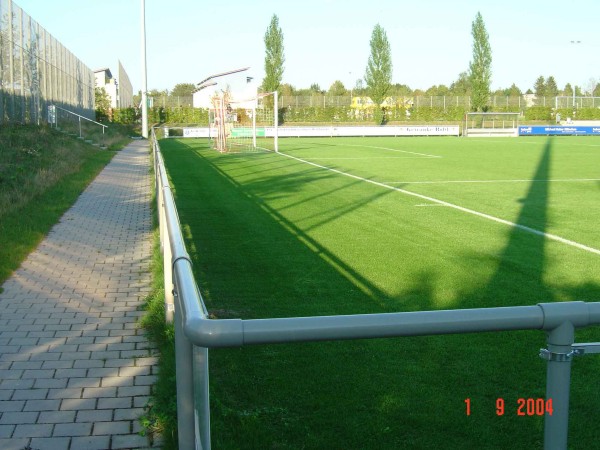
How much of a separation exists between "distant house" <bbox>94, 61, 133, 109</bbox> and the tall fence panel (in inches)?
1244

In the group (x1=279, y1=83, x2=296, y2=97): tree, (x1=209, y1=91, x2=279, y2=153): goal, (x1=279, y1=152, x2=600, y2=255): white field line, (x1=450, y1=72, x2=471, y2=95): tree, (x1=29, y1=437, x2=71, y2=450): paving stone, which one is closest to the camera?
(x1=29, y1=437, x2=71, y2=450): paving stone

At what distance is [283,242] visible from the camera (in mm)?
10883

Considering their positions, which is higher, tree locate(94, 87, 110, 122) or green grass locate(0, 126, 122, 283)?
tree locate(94, 87, 110, 122)

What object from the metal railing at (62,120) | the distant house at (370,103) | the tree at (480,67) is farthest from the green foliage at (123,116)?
the tree at (480,67)

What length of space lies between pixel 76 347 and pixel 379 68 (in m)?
79.1

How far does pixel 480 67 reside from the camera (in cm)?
8162

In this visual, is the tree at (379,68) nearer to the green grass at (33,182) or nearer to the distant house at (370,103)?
the distant house at (370,103)

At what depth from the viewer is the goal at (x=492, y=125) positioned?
60188 millimetres

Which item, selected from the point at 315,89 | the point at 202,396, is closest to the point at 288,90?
the point at 315,89

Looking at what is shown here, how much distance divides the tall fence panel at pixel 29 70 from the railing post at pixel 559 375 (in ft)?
88.7

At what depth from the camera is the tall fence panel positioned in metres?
28.2

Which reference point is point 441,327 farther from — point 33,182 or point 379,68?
point 379,68

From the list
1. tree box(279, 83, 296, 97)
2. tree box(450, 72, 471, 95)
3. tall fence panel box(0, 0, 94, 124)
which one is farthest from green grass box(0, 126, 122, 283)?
tree box(450, 72, 471, 95)

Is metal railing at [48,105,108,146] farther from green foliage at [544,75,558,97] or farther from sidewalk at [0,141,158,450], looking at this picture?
green foliage at [544,75,558,97]
